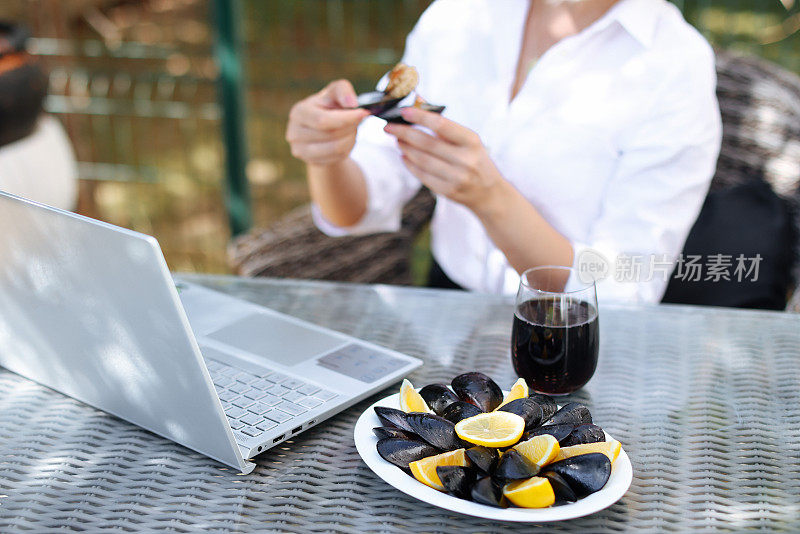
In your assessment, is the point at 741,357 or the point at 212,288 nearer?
the point at 741,357

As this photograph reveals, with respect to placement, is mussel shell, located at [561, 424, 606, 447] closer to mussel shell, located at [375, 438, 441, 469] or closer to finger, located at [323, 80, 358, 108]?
mussel shell, located at [375, 438, 441, 469]

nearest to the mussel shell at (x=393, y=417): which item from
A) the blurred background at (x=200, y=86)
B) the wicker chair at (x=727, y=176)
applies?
the wicker chair at (x=727, y=176)

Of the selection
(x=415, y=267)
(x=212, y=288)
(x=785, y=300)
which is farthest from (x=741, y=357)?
(x=415, y=267)

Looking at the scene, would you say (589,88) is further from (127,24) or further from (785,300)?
(127,24)

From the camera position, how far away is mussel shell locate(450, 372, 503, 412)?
857mm

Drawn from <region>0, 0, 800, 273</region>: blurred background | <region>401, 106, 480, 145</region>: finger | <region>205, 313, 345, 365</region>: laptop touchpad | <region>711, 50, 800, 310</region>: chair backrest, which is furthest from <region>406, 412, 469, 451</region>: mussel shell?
<region>0, 0, 800, 273</region>: blurred background

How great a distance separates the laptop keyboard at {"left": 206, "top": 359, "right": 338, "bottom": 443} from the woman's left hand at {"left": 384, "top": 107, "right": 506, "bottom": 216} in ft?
1.28

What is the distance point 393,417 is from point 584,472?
18 centimetres

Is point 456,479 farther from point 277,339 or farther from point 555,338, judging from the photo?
point 277,339

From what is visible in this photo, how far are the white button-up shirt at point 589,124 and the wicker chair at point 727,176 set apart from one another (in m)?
0.08

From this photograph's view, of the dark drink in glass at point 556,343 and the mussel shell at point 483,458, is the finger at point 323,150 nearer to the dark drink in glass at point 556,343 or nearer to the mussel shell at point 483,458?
the dark drink in glass at point 556,343

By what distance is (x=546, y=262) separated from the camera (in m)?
1.34

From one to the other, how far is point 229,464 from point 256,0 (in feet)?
10.4

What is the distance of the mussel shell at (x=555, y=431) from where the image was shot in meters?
0.77
